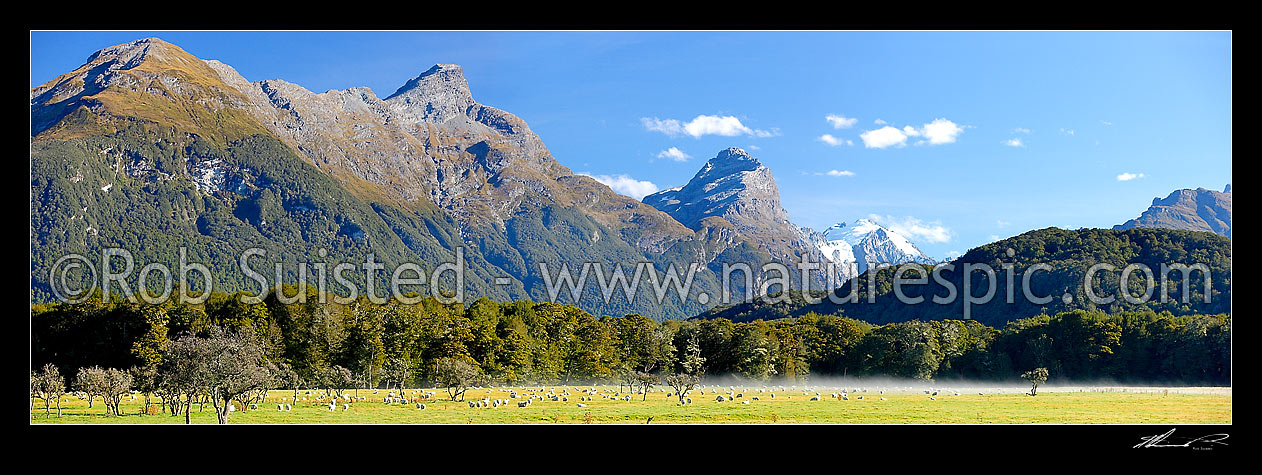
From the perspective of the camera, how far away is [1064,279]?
140 meters

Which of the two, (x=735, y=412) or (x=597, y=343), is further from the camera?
(x=597, y=343)

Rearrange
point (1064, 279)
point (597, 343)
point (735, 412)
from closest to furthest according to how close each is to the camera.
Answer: point (735, 412), point (597, 343), point (1064, 279)

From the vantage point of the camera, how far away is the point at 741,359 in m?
80.6
